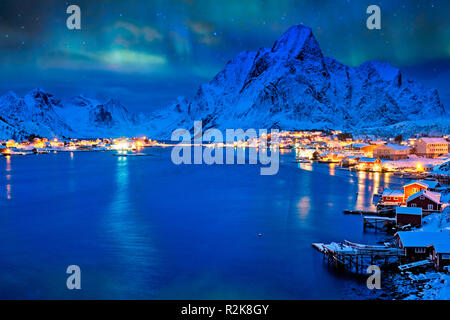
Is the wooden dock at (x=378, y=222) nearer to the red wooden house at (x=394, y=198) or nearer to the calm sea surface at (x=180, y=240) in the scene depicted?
the calm sea surface at (x=180, y=240)

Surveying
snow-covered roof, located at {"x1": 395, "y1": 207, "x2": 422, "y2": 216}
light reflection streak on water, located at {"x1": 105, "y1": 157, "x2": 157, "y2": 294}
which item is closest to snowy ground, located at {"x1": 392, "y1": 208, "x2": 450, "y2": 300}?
snow-covered roof, located at {"x1": 395, "y1": 207, "x2": 422, "y2": 216}

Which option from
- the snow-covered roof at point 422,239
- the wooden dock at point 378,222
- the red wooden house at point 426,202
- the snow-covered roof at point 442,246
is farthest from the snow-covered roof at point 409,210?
the snow-covered roof at point 442,246

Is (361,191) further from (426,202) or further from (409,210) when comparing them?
(409,210)

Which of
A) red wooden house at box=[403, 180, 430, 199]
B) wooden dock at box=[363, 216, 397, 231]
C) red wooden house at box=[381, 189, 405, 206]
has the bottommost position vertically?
wooden dock at box=[363, 216, 397, 231]

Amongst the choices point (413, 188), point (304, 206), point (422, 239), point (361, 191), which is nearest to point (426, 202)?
point (413, 188)

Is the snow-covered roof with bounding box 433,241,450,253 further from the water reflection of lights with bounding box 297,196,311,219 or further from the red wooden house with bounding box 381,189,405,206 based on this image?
the water reflection of lights with bounding box 297,196,311,219

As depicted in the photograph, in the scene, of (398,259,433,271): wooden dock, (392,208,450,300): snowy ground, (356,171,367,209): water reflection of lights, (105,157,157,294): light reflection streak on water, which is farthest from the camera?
(356,171,367,209): water reflection of lights
